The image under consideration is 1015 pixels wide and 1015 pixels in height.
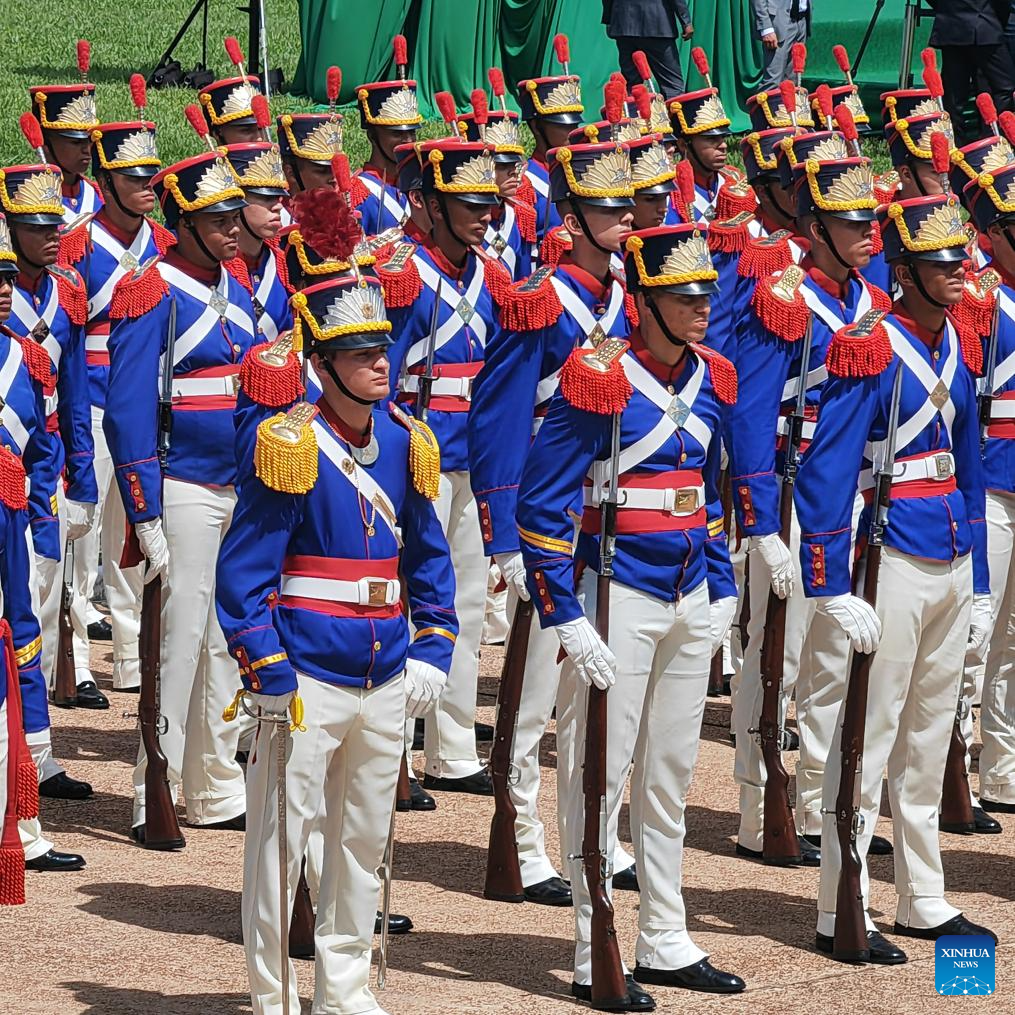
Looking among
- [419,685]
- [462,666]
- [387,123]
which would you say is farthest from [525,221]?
[419,685]

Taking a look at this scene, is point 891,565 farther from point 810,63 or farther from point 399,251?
point 810,63

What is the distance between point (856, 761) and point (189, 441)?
2.82m

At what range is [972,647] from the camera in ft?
26.0

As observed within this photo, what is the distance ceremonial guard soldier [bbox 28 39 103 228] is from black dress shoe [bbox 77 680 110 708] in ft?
7.73

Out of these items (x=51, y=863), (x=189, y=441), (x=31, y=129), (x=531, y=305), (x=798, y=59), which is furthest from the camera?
(x=798, y=59)

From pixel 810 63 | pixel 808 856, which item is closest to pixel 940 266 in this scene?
pixel 808 856

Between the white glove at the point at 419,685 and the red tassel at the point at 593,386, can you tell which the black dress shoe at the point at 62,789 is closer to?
the white glove at the point at 419,685

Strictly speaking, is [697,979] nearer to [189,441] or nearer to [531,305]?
[531,305]

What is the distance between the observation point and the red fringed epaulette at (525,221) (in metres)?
10.9

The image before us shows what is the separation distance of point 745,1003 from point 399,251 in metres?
3.54

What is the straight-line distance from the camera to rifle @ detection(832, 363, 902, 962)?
7.31 metres

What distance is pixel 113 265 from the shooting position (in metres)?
10.2

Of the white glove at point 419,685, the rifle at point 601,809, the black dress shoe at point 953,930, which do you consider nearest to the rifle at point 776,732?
the black dress shoe at point 953,930

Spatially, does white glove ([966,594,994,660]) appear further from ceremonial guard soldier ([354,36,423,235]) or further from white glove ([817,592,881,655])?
ceremonial guard soldier ([354,36,423,235])
